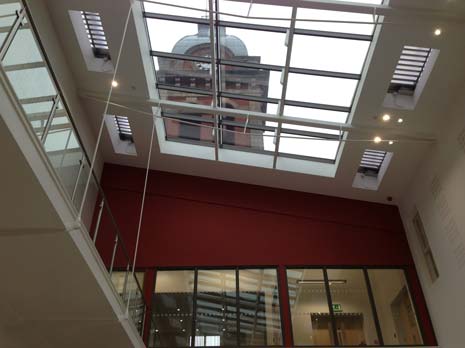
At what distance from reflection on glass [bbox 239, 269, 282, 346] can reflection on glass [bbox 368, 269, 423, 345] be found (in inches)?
96.2

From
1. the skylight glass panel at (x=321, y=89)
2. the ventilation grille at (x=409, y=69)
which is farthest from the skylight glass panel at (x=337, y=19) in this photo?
the skylight glass panel at (x=321, y=89)

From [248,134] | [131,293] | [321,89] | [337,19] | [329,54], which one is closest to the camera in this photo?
[337,19]

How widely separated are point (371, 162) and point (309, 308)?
416 cm

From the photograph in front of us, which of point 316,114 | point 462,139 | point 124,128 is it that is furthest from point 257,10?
point 124,128

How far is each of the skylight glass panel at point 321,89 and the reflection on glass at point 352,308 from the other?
4273 millimetres

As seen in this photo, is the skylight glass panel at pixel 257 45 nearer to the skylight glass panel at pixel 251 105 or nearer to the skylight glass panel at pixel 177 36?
the skylight glass panel at pixel 177 36

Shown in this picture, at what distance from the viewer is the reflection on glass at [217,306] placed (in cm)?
1025

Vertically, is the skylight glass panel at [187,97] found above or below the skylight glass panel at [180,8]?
below

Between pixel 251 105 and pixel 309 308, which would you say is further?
pixel 251 105

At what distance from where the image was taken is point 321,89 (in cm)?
1037

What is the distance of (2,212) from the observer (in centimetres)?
502

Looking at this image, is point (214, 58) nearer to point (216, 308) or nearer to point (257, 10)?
point (257, 10)

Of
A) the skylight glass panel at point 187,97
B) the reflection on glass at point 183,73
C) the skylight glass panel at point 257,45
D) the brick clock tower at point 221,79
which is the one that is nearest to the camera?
the skylight glass panel at point 257,45

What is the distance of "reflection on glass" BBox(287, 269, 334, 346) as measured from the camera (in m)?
10.2
